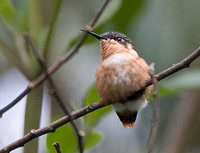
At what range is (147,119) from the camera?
175 inches

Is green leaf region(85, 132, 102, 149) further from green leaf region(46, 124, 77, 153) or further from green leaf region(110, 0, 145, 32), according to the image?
green leaf region(110, 0, 145, 32)

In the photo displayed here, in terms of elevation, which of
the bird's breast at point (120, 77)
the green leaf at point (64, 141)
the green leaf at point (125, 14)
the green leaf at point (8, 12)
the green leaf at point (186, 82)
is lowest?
the green leaf at point (186, 82)

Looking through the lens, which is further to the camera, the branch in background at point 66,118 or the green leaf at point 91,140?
the green leaf at point 91,140

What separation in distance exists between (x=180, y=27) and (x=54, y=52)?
0.94 metres

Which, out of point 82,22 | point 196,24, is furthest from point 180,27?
point 82,22

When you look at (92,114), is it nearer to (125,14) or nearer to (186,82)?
(186,82)

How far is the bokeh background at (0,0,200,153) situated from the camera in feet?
8.64

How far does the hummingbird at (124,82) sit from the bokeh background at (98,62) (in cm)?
11

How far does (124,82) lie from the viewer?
8.02 ft

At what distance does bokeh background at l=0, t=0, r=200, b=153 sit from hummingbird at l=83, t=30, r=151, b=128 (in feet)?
0.35

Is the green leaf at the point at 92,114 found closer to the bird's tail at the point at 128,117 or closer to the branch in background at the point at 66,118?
the bird's tail at the point at 128,117

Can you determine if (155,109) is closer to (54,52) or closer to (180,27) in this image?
(54,52)

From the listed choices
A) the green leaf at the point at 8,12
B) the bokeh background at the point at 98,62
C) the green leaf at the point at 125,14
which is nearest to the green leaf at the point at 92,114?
the bokeh background at the point at 98,62

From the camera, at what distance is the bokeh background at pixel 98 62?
8.64 ft
